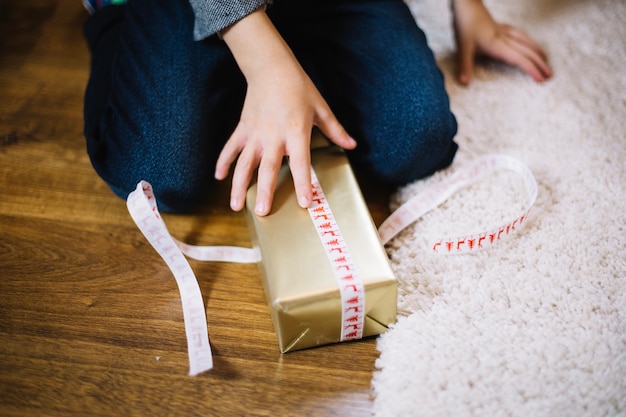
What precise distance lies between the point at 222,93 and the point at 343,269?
381mm

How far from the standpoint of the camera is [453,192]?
879 millimetres

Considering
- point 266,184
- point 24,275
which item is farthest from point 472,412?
point 24,275

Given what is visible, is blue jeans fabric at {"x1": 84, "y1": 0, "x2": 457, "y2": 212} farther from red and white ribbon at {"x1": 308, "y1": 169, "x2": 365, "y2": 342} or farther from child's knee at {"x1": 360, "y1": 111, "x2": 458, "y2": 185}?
red and white ribbon at {"x1": 308, "y1": 169, "x2": 365, "y2": 342}

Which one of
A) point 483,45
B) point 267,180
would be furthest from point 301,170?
point 483,45

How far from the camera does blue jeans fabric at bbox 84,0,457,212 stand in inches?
32.6

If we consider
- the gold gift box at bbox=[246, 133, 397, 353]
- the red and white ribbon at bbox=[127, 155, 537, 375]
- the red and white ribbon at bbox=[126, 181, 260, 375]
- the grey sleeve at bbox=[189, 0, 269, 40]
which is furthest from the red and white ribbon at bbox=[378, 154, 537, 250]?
the grey sleeve at bbox=[189, 0, 269, 40]

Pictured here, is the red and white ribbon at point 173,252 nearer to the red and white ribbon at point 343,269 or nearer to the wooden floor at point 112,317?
the wooden floor at point 112,317

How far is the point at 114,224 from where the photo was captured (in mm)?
866

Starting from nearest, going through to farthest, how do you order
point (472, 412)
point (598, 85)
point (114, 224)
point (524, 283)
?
point (472, 412)
point (524, 283)
point (114, 224)
point (598, 85)

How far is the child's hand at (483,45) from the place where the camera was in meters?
1.06

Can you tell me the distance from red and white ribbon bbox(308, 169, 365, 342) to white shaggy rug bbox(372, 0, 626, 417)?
0.21 ft

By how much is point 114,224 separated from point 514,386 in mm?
619

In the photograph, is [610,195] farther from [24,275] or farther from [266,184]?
[24,275]

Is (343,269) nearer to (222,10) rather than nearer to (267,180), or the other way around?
(267,180)
